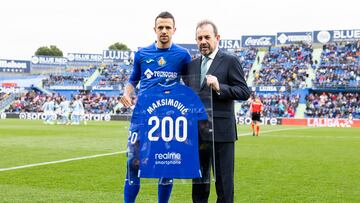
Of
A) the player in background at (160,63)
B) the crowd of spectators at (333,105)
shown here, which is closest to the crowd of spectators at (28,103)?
the crowd of spectators at (333,105)

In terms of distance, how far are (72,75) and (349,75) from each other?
3538cm

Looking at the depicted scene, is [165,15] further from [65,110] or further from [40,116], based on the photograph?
[40,116]

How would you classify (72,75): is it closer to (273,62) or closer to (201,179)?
(273,62)

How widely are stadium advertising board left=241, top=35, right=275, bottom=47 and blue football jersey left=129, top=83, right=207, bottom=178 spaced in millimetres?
60253

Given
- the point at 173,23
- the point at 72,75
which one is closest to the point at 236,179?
the point at 173,23

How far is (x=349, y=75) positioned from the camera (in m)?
49.3

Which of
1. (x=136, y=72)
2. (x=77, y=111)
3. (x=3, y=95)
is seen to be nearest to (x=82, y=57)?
(x=3, y=95)

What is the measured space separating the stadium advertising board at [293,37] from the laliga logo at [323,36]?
1.38 metres

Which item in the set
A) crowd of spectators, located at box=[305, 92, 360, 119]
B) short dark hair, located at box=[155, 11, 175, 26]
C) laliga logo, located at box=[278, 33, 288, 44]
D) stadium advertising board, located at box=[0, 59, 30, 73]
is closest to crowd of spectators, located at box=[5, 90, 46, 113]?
stadium advertising board, located at box=[0, 59, 30, 73]

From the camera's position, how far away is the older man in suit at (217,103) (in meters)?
4.65

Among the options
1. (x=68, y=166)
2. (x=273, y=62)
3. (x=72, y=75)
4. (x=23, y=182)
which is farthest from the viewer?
(x=72, y=75)

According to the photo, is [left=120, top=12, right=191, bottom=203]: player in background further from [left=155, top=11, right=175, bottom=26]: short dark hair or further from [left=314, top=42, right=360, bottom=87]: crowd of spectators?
[left=314, top=42, right=360, bottom=87]: crowd of spectators

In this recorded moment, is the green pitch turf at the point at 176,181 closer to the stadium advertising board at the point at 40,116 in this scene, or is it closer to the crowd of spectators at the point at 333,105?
the crowd of spectators at the point at 333,105

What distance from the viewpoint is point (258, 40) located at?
210ft
